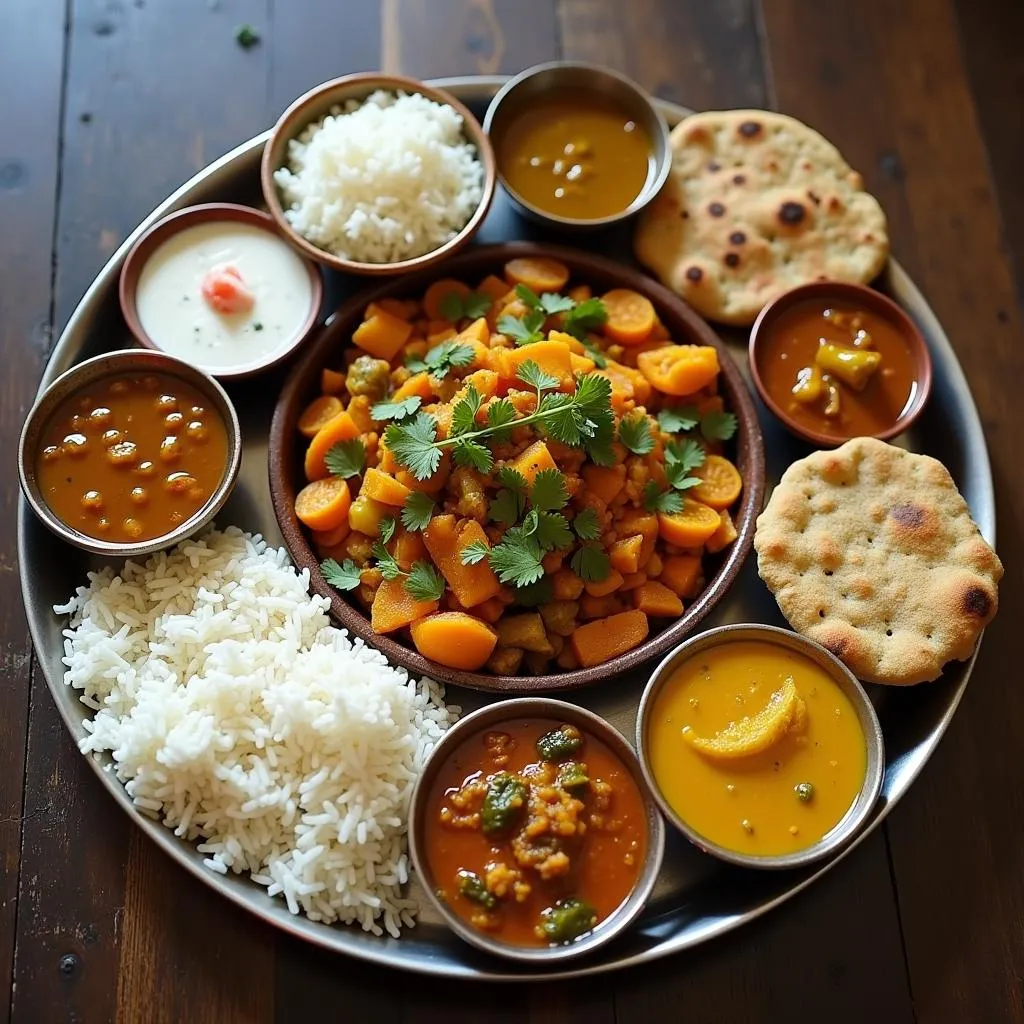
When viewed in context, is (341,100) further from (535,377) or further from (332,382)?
(535,377)

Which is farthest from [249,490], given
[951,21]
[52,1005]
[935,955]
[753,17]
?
[951,21]

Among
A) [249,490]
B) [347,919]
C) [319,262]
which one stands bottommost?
[347,919]

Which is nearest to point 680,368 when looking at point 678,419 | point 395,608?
point 678,419

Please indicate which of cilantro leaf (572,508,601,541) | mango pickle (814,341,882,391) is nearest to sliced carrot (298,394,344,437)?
cilantro leaf (572,508,601,541)

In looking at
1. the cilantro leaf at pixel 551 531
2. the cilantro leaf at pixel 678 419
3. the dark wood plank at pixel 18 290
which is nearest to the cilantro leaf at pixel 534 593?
the cilantro leaf at pixel 551 531

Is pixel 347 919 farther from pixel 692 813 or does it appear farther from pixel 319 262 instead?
pixel 319 262

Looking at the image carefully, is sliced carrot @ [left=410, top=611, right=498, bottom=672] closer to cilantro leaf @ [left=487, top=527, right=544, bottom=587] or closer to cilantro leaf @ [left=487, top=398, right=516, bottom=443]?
cilantro leaf @ [left=487, top=527, right=544, bottom=587]
